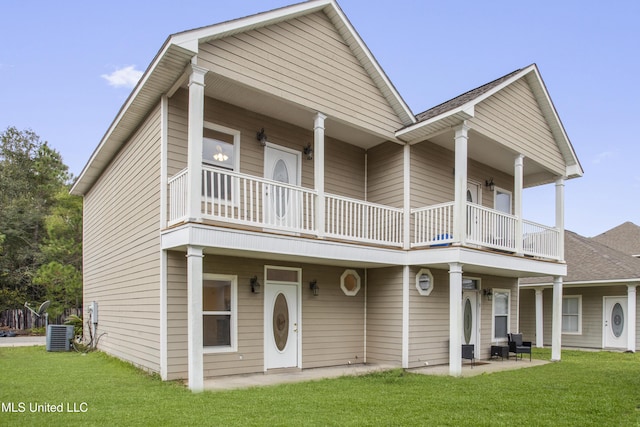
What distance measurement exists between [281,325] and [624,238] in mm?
23315

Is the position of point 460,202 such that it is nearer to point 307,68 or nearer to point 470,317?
point 307,68

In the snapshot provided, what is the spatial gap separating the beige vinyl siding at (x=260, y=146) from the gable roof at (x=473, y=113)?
151 centimetres

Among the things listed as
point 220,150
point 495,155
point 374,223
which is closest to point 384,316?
point 374,223

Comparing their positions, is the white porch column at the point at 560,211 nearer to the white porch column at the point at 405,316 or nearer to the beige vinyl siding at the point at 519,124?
the beige vinyl siding at the point at 519,124

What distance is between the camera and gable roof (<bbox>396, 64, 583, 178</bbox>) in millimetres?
10555

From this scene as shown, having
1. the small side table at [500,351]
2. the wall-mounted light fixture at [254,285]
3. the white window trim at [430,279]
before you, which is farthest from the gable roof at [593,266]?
the wall-mounted light fixture at [254,285]

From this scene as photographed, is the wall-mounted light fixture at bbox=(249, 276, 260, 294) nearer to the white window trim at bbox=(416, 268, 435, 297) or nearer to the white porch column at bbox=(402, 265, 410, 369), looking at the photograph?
the white porch column at bbox=(402, 265, 410, 369)

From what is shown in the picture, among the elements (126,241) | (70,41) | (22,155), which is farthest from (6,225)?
(126,241)

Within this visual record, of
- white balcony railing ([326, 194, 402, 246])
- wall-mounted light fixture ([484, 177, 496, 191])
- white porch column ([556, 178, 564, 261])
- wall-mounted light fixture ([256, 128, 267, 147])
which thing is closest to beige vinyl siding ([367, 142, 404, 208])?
white balcony railing ([326, 194, 402, 246])

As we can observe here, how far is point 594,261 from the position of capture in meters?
19.5

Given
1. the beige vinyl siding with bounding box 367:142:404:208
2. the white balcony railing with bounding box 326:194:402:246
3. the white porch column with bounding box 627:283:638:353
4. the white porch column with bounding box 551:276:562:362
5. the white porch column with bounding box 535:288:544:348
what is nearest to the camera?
the white balcony railing with bounding box 326:194:402:246

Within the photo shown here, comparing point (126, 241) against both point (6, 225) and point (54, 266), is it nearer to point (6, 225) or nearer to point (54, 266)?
point (54, 266)

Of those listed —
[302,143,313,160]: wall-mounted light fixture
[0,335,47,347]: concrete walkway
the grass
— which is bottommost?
[0,335,47,347]: concrete walkway

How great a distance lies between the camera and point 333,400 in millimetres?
7090
